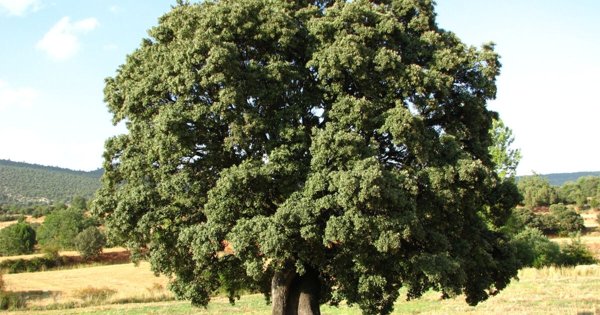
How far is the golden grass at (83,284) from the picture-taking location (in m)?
45.7

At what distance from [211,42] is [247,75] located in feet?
5.13

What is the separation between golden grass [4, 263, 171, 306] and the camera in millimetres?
45737

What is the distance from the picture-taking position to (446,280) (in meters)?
17.7

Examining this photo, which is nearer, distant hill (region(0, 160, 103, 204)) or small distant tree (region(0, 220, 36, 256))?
small distant tree (region(0, 220, 36, 256))

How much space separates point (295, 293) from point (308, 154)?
6165mm

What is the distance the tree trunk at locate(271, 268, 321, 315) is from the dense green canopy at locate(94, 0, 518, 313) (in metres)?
0.24

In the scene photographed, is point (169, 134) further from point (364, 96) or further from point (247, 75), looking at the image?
point (364, 96)

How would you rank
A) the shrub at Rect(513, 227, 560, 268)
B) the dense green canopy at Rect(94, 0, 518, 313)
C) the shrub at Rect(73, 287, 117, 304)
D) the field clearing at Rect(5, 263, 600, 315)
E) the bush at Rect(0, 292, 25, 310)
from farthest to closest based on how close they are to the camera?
1. the shrub at Rect(513, 227, 560, 268)
2. the shrub at Rect(73, 287, 117, 304)
3. the bush at Rect(0, 292, 25, 310)
4. the field clearing at Rect(5, 263, 600, 315)
5. the dense green canopy at Rect(94, 0, 518, 313)

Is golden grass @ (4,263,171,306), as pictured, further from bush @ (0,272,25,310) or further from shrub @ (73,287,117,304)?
bush @ (0,272,25,310)

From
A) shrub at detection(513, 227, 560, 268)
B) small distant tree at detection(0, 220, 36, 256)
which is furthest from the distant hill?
shrub at detection(513, 227, 560, 268)

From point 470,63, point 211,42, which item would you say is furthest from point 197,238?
point 470,63

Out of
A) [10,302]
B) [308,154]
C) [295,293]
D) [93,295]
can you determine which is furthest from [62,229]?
[308,154]

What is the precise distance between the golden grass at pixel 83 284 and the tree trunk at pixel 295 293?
1088 inches

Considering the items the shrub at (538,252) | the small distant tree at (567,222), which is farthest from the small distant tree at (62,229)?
the small distant tree at (567,222)
